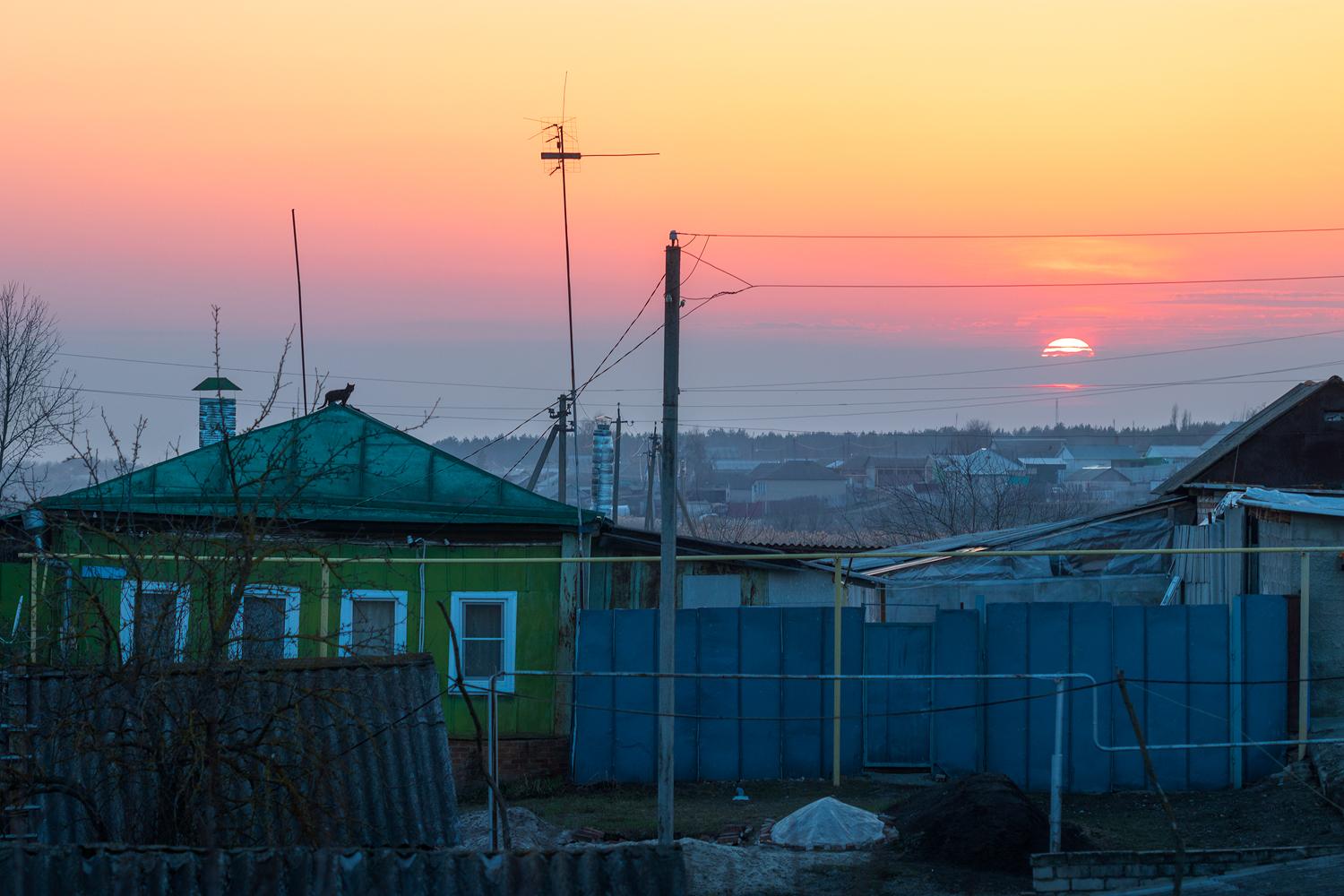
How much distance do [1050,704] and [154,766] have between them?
8022 mm

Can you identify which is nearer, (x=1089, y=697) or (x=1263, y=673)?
(x=1263, y=673)

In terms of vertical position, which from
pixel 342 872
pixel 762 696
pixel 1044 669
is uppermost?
pixel 342 872

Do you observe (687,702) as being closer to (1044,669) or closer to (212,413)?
(1044,669)

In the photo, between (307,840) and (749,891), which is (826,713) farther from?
(307,840)

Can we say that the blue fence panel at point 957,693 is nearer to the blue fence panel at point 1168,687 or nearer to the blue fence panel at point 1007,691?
the blue fence panel at point 1007,691

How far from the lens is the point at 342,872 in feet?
14.2


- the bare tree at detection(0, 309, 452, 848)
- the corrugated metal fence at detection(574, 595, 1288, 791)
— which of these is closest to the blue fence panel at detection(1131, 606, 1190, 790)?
the corrugated metal fence at detection(574, 595, 1288, 791)

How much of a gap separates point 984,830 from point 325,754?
179 inches

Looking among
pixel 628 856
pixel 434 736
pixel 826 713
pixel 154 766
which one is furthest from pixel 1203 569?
pixel 154 766

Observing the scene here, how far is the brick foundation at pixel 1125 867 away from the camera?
20.9 feet

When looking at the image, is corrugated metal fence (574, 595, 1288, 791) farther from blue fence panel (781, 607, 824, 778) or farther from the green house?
the green house

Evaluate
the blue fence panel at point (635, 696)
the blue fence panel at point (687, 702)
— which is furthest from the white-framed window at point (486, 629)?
the blue fence panel at point (687, 702)

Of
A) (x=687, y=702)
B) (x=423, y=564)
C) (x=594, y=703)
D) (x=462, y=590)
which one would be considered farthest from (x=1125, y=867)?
(x=423, y=564)

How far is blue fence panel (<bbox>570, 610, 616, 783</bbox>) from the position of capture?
11.0m
